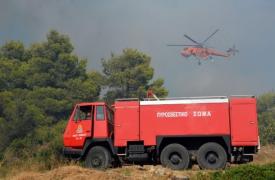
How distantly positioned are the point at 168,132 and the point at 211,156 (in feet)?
6.31

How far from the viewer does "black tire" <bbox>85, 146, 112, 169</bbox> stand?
1942 cm

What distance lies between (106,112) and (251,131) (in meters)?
5.84

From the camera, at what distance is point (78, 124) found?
20016 millimetres

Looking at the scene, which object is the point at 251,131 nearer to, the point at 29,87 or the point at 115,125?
the point at 115,125

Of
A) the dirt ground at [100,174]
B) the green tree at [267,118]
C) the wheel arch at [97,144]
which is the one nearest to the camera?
the dirt ground at [100,174]

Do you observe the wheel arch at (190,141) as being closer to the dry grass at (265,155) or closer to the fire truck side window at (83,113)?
the fire truck side window at (83,113)

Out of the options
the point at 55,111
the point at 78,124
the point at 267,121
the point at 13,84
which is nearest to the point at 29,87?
the point at 13,84

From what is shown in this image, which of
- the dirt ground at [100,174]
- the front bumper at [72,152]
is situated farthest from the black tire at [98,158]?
the dirt ground at [100,174]

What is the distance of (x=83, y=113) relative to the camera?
66.0 feet

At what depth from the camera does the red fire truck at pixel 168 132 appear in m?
19.0

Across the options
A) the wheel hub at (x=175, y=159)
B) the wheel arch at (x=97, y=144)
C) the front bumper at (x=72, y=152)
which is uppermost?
the wheel arch at (x=97, y=144)

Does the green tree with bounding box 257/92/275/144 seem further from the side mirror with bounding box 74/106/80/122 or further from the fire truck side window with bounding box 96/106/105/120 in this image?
the side mirror with bounding box 74/106/80/122

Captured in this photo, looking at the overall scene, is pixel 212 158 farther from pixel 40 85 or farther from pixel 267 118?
pixel 267 118

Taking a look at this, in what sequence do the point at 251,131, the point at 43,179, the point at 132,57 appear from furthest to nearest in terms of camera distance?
the point at 132,57
the point at 251,131
the point at 43,179
